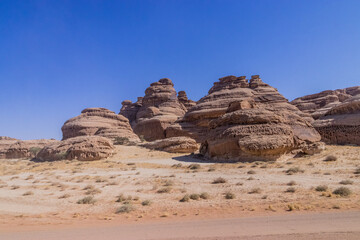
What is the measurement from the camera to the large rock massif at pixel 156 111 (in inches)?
1929

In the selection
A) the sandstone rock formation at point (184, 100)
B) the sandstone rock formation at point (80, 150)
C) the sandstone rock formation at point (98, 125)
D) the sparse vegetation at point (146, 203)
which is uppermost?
the sandstone rock formation at point (184, 100)

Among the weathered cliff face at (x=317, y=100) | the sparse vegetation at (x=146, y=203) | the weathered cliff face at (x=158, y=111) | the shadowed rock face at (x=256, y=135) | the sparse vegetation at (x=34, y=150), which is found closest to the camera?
the sparse vegetation at (x=146, y=203)

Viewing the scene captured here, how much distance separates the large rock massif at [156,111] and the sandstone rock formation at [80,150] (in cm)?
2148

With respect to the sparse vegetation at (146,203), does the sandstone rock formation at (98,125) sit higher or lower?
higher

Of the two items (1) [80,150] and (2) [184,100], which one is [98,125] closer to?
(1) [80,150]

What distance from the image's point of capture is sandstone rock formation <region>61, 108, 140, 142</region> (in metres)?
39.3

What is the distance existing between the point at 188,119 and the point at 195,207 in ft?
118

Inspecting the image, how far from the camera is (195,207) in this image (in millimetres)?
7508

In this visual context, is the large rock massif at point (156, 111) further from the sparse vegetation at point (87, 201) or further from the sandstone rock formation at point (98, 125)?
the sparse vegetation at point (87, 201)

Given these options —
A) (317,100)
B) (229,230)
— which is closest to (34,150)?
(229,230)

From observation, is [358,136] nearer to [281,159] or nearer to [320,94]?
[281,159]

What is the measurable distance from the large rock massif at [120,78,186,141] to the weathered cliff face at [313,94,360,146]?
2788cm

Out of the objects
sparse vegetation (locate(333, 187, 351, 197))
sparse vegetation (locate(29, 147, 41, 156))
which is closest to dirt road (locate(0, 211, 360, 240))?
sparse vegetation (locate(333, 187, 351, 197))

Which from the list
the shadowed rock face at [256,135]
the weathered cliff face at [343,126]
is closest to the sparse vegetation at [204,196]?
the shadowed rock face at [256,135]
